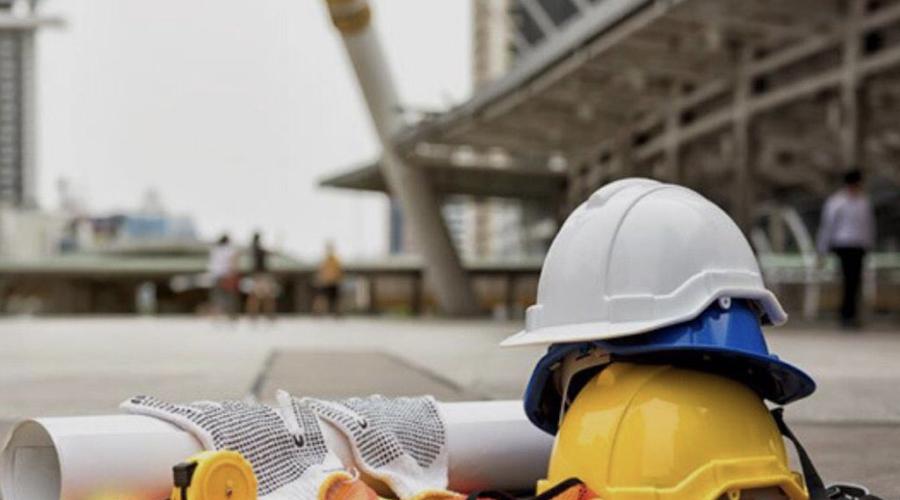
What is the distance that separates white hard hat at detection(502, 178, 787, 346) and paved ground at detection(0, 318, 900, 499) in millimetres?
893

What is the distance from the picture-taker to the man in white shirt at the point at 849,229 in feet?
40.6

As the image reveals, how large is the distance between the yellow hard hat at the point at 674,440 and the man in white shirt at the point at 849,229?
1029cm

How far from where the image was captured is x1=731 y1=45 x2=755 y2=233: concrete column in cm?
1844

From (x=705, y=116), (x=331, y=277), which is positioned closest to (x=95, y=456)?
(x=705, y=116)

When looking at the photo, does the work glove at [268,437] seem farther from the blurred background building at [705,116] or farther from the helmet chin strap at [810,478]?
the blurred background building at [705,116]

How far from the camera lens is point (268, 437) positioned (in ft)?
9.33

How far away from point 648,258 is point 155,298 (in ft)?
179

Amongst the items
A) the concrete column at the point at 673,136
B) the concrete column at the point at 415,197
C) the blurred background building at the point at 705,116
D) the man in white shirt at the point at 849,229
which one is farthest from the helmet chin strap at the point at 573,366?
the concrete column at the point at 415,197

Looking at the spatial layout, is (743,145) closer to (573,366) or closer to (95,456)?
(573,366)

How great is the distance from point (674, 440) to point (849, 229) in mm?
10557

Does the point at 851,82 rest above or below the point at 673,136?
above

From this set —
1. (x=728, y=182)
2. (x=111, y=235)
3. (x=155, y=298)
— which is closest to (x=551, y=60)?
(x=728, y=182)

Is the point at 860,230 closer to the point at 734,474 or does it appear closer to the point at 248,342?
the point at 248,342

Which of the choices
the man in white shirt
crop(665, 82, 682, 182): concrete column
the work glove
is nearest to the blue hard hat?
the work glove
